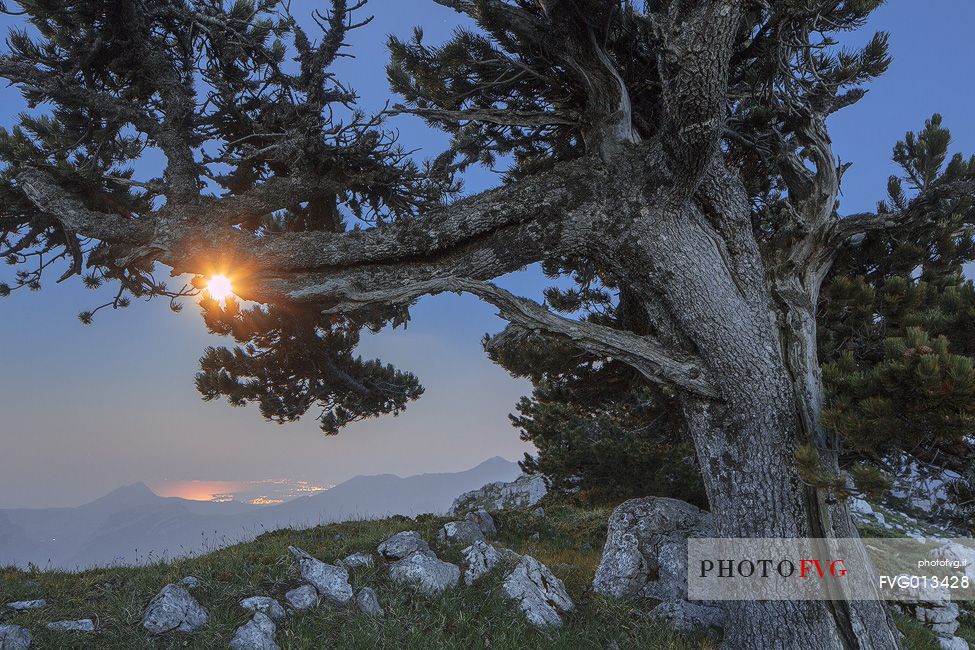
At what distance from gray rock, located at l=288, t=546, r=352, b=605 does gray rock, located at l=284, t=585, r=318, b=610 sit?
5.1 inches

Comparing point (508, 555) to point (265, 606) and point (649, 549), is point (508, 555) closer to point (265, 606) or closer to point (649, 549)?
point (649, 549)

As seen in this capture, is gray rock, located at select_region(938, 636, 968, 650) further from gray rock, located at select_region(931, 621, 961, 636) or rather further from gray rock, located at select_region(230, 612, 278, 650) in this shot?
gray rock, located at select_region(230, 612, 278, 650)

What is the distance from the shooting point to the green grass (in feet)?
16.9

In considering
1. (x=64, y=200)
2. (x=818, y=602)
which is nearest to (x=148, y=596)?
(x=64, y=200)

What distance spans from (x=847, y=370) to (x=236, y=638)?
21.5 ft

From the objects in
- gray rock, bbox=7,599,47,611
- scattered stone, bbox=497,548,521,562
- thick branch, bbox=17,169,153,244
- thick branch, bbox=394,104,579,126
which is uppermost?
thick branch, bbox=394,104,579,126

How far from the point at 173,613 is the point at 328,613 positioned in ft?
4.92

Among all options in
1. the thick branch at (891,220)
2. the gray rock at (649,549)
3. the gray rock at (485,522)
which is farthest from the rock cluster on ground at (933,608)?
the gray rock at (485,522)

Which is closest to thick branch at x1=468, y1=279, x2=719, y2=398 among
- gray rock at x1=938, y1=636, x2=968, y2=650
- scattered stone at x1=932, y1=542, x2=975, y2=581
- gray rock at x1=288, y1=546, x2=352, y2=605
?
gray rock at x1=288, y1=546, x2=352, y2=605

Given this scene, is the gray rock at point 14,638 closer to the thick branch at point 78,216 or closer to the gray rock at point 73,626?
the gray rock at point 73,626

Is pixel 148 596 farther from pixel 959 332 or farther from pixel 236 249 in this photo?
pixel 959 332

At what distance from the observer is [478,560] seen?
273 inches

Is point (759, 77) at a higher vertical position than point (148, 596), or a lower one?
A: higher

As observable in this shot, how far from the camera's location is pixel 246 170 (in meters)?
10.2
